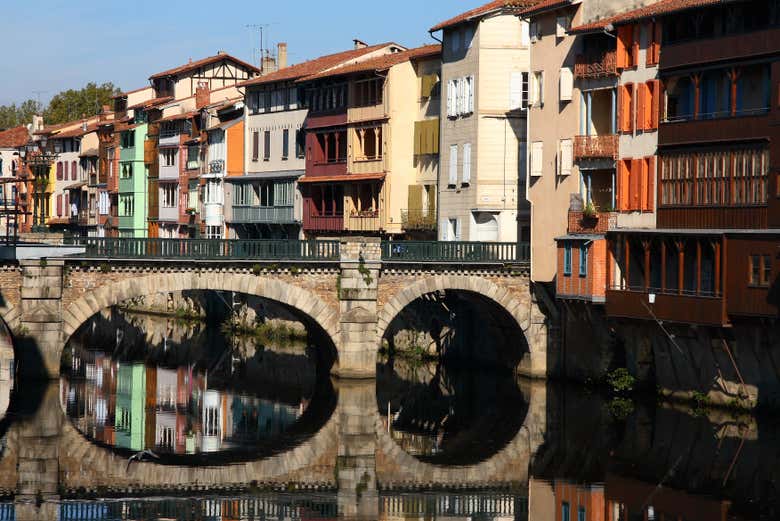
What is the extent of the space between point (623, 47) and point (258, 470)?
23.6m

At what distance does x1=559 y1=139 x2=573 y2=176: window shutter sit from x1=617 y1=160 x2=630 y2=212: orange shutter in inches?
132

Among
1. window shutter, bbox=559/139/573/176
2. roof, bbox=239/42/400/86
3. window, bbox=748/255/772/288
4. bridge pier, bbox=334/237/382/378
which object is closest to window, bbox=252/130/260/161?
roof, bbox=239/42/400/86

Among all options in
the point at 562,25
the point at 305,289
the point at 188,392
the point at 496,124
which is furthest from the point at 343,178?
the point at 562,25

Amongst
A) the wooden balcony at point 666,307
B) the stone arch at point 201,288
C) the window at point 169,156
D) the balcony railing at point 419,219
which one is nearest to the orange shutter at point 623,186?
the wooden balcony at point 666,307

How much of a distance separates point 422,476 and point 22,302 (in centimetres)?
2265

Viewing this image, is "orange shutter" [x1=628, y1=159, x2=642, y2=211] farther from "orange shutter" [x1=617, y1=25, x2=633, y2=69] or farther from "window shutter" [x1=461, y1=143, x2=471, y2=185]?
"window shutter" [x1=461, y1=143, x2=471, y2=185]

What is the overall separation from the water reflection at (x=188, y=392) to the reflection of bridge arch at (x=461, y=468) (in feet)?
13.8

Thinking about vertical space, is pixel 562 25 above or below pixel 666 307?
above

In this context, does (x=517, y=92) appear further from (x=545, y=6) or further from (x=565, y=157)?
(x=565, y=157)

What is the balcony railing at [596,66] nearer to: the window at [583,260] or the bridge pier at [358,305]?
the window at [583,260]

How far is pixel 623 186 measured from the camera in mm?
63969

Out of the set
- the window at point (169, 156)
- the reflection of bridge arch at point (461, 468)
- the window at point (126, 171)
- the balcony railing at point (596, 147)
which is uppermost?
the window at point (169, 156)

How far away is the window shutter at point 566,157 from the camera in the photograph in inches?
2638

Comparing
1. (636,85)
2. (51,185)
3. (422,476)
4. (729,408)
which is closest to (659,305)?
(729,408)
